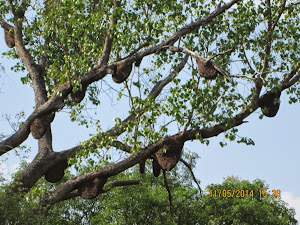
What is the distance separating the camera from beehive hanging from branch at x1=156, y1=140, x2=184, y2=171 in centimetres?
1221

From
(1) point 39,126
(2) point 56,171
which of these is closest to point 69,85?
(1) point 39,126

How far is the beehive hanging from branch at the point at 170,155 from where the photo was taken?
12211mm

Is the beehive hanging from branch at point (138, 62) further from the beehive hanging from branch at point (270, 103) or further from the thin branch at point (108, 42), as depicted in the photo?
the beehive hanging from branch at point (270, 103)

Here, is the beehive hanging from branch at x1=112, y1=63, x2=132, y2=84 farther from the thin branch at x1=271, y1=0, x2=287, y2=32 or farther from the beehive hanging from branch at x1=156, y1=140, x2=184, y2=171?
the thin branch at x1=271, y1=0, x2=287, y2=32

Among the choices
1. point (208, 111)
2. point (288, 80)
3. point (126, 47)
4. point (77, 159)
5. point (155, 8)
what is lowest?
point (77, 159)

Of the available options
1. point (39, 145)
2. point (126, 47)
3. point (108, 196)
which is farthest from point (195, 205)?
point (126, 47)

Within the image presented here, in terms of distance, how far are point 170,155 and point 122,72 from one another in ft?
8.22

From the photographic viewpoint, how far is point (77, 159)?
11.7 m

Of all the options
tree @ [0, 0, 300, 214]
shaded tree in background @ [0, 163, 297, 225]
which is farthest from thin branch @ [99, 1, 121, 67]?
shaded tree in background @ [0, 163, 297, 225]

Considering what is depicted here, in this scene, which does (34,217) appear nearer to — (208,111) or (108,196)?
(208,111)

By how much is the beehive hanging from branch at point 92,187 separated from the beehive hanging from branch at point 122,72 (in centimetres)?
273

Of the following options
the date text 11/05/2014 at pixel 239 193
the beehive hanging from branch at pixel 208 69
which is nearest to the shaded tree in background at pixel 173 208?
the date text 11/05/2014 at pixel 239 193

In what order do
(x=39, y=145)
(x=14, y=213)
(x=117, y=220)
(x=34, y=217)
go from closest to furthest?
(x=14, y=213) → (x=34, y=217) → (x=39, y=145) → (x=117, y=220)

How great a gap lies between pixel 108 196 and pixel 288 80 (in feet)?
38.8
